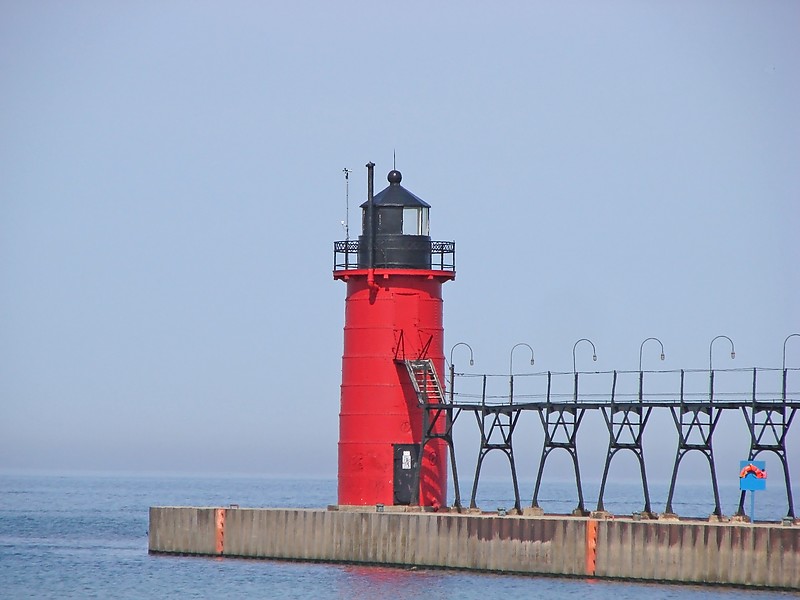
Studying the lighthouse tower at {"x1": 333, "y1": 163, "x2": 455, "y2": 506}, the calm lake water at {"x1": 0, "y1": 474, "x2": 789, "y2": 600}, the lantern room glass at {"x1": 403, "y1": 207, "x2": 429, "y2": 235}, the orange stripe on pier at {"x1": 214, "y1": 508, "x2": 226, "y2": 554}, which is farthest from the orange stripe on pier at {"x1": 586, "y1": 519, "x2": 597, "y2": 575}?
the orange stripe on pier at {"x1": 214, "y1": 508, "x2": 226, "y2": 554}

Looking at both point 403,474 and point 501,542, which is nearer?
point 501,542

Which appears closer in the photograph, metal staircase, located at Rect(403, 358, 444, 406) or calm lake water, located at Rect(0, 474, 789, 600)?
calm lake water, located at Rect(0, 474, 789, 600)

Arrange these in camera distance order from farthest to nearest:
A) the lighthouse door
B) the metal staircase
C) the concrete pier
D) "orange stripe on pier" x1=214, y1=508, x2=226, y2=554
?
"orange stripe on pier" x1=214, y1=508, x2=226, y2=554
the lighthouse door
the metal staircase
the concrete pier

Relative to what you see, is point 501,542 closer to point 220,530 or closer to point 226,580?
point 226,580

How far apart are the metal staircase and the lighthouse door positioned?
68.6 inches

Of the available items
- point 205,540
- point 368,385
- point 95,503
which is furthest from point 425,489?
point 95,503

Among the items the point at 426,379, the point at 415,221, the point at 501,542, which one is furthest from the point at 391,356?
the point at 501,542

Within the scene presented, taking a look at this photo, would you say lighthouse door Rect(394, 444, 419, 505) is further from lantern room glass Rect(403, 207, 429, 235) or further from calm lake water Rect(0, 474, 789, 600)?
lantern room glass Rect(403, 207, 429, 235)

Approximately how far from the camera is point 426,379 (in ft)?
174

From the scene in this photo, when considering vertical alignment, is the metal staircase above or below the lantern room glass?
below

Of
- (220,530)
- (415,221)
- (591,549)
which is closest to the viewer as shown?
(591,549)

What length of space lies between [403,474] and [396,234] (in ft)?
25.3

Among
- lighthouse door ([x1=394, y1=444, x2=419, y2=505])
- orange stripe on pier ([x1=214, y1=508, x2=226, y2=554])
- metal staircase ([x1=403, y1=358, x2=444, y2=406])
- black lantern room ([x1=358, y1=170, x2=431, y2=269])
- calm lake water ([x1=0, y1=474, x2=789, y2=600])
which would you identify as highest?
black lantern room ([x1=358, y1=170, x2=431, y2=269])

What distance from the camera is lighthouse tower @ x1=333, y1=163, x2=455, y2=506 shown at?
2084 inches
